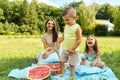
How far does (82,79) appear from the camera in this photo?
4.89m

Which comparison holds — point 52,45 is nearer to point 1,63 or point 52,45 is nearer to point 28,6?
point 1,63

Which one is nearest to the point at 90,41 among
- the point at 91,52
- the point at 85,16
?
the point at 91,52

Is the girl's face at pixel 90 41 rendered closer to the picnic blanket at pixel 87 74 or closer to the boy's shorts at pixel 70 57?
the picnic blanket at pixel 87 74

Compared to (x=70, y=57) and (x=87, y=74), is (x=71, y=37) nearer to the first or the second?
(x=70, y=57)

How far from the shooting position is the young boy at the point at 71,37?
4684mm

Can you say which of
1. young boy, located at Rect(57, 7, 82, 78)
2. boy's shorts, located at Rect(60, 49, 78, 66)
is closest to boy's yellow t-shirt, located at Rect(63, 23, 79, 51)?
young boy, located at Rect(57, 7, 82, 78)

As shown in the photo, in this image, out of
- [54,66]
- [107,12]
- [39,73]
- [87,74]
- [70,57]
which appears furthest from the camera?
[107,12]

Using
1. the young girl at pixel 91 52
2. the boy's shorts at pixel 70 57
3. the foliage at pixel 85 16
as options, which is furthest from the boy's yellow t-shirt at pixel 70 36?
the foliage at pixel 85 16

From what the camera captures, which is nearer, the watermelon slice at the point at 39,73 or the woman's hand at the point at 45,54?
the watermelon slice at the point at 39,73

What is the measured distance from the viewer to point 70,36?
4852 millimetres

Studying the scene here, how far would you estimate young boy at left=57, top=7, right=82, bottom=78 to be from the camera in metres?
A: 4.68

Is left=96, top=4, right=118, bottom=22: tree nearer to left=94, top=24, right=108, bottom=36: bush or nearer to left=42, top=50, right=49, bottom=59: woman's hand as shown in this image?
left=94, top=24, right=108, bottom=36: bush

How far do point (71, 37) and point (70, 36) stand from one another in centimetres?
2

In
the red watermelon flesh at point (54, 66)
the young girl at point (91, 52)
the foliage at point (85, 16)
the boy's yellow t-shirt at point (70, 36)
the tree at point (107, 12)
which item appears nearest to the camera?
the boy's yellow t-shirt at point (70, 36)
